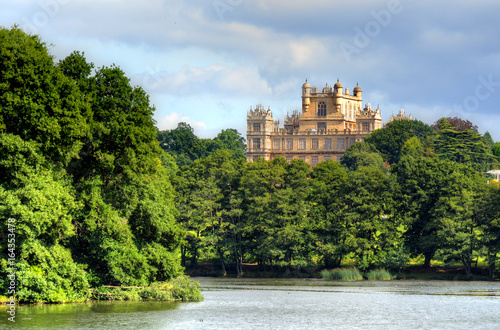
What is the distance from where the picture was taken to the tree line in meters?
68.0

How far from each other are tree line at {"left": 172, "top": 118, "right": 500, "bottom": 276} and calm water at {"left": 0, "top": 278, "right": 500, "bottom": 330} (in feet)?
43.0

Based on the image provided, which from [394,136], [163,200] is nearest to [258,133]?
[394,136]

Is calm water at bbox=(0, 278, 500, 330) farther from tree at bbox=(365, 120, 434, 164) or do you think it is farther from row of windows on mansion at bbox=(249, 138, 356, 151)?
row of windows on mansion at bbox=(249, 138, 356, 151)

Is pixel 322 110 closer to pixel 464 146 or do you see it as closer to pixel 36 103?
pixel 464 146

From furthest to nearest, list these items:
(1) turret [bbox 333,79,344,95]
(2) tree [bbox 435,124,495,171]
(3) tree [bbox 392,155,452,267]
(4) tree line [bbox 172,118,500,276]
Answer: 1. (1) turret [bbox 333,79,344,95]
2. (2) tree [bbox 435,124,495,171]
3. (3) tree [bbox 392,155,452,267]
4. (4) tree line [bbox 172,118,500,276]

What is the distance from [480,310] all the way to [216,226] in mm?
39484

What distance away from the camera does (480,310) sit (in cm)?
4059

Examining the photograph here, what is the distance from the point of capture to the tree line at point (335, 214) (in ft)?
223

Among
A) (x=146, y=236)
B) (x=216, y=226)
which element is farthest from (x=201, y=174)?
(x=146, y=236)

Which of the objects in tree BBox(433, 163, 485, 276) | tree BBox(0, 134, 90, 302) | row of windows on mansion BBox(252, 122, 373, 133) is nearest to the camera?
tree BBox(0, 134, 90, 302)

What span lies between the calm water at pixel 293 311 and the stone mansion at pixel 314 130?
103188 millimetres

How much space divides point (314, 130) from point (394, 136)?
23.2 metres

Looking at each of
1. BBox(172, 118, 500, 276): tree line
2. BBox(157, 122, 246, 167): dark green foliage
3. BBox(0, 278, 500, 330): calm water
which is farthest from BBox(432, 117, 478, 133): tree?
BBox(0, 278, 500, 330): calm water

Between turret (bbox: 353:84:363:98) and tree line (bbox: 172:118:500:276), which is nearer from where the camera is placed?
tree line (bbox: 172:118:500:276)
